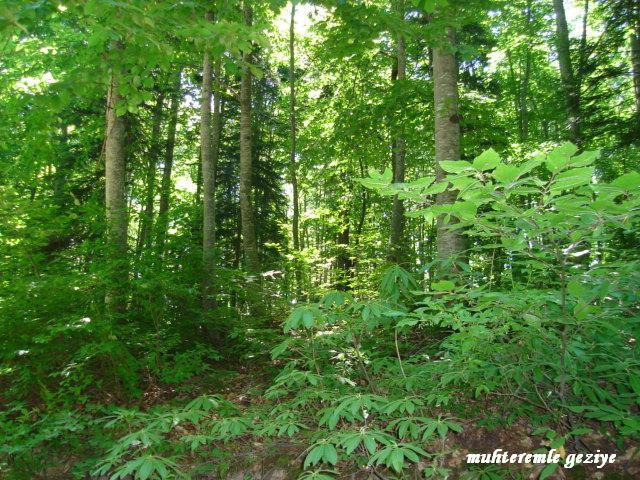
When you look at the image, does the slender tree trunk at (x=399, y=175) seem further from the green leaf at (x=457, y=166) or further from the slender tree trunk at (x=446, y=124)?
the green leaf at (x=457, y=166)

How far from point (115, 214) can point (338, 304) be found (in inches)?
187

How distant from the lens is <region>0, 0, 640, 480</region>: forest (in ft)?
7.07

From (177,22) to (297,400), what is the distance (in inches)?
111

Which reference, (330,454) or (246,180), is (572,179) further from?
(246,180)

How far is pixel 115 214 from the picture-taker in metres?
6.30

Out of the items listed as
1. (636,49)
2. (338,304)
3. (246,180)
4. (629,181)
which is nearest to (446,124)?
(338,304)

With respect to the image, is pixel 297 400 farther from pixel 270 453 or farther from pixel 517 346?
pixel 517 346

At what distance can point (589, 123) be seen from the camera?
6.76 metres

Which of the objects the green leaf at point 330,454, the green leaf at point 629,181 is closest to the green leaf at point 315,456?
the green leaf at point 330,454

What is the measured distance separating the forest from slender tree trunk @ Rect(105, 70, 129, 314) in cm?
5

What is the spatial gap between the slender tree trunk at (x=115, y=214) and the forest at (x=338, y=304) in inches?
2.0

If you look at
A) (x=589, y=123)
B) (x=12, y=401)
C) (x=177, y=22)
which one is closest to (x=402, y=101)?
(x=589, y=123)

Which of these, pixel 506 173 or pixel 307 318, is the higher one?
pixel 506 173

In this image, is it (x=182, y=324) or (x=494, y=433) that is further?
(x=182, y=324)
